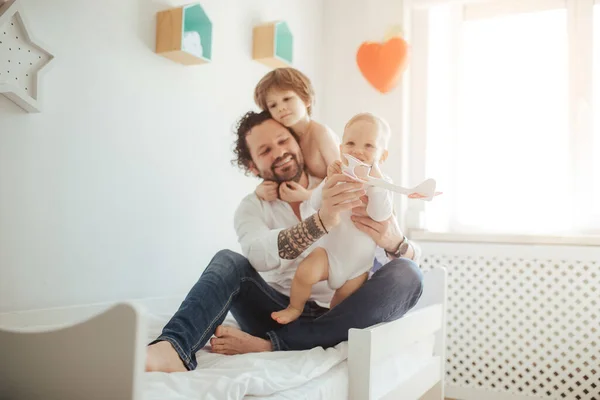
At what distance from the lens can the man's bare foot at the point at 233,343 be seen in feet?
3.74

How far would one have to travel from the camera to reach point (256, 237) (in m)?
1.28

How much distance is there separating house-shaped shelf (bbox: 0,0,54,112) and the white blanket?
599 mm

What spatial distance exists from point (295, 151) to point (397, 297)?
1.51ft

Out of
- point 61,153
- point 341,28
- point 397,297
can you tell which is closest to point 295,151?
point 397,297

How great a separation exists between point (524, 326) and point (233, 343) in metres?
1.27

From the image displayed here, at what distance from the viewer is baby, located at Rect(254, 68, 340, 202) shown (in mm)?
1405

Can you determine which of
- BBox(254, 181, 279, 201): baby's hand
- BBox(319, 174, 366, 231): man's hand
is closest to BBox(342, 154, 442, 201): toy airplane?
BBox(319, 174, 366, 231): man's hand

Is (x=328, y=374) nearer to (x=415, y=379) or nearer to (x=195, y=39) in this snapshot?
(x=415, y=379)

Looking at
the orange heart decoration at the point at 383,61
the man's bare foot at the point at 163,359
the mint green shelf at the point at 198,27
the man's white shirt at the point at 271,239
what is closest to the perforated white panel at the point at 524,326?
the orange heart decoration at the point at 383,61

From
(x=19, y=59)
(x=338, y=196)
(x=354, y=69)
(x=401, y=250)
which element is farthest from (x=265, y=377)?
(x=354, y=69)

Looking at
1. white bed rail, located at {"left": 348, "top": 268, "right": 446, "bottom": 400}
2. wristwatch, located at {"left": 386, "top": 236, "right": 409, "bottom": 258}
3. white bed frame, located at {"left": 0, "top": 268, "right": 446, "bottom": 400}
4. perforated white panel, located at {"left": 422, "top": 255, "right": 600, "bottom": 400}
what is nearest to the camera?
white bed frame, located at {"left": 0, "top": 268, "right": 446, "bottom": 400}

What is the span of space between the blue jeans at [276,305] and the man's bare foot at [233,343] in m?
0.03

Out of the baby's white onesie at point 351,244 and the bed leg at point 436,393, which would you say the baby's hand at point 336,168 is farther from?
the bed leg at point 436,393

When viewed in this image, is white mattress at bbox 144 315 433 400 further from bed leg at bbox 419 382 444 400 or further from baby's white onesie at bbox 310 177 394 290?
bed leg at bbox 419 382 444 400
